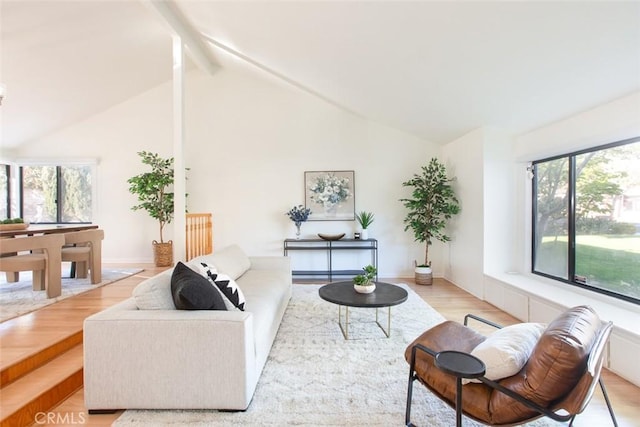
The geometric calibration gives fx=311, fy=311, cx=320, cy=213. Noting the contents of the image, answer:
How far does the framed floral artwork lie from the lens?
17.7ft

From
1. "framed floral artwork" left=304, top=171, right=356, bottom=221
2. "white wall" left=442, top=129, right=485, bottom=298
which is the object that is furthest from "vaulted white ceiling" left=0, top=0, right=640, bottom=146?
"framed floral artwork" left=304, top=171, right=356, bottom=221

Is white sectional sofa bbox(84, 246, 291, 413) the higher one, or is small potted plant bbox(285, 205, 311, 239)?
small potted plant bbox(285, 205, 311, 239)

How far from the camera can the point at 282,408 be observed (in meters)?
1.82

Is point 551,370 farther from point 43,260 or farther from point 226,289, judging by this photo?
point 43,260

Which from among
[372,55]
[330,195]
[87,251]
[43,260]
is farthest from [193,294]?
[330,195]

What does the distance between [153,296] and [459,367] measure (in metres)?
1.70

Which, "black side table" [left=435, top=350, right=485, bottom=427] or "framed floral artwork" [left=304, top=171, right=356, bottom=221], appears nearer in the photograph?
"black side table" [left=435, top=350, right=485, bottom=427]

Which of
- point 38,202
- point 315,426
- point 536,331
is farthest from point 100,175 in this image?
point 536,331

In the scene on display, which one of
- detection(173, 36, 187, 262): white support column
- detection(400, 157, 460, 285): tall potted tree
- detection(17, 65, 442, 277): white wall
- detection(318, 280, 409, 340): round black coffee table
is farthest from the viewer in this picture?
detection(17, 65, 442, 277): white wall

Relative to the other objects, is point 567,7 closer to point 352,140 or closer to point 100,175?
point 352,140

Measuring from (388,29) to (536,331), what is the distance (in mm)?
2535

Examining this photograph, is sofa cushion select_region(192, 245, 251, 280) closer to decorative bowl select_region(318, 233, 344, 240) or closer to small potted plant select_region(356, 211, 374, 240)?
decorative bowl select_region(318, 233, 344, 240)

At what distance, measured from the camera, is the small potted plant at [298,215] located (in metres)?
5.21

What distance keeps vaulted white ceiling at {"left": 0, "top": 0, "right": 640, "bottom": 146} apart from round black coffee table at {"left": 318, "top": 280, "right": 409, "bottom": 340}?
2217 millimetres
